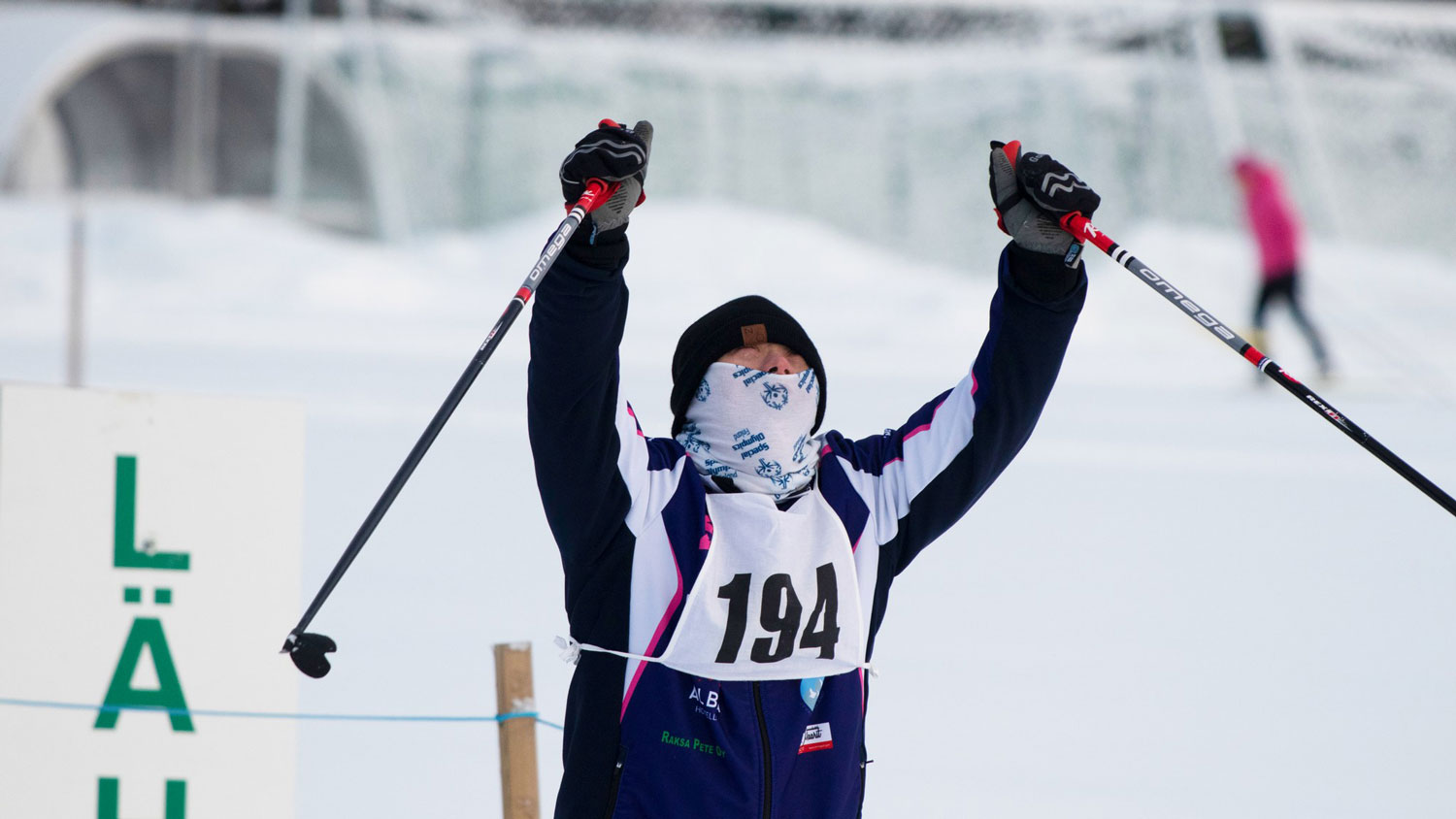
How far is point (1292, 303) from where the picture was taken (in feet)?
28.6

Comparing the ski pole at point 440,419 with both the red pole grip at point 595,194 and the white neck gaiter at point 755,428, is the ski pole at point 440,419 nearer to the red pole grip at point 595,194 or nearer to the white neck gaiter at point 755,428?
the red pole grip at point 595,194

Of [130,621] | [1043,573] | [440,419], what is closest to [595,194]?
[440,419]

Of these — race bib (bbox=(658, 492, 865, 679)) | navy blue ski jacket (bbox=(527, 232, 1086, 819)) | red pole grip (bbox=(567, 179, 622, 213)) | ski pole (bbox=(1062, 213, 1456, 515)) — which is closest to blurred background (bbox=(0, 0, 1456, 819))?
navy blue ski jacket (bbox=(527, 232, 1086, 819))

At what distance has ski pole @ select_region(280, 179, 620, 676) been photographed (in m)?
1.52

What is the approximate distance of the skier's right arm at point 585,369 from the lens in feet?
4.95

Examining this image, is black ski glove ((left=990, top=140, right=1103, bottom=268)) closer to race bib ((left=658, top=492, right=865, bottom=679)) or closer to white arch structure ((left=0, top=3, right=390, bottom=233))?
race bib ((left=658, top=492, right=865, bottom=679))

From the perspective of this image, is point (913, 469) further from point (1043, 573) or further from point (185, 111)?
point (185, 111)

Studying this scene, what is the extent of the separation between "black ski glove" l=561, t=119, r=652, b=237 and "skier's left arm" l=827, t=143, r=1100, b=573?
46cm

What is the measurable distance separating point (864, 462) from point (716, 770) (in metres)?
0.46

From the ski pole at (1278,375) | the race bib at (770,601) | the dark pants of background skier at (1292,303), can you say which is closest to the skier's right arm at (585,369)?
the race bib at (770,601)

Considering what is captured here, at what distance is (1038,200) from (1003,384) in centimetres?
23

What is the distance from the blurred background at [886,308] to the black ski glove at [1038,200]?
3.94 ft

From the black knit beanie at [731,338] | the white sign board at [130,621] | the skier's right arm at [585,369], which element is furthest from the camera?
the white sign board at [130,621]

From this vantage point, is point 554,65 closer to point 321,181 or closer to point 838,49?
point 838,49
